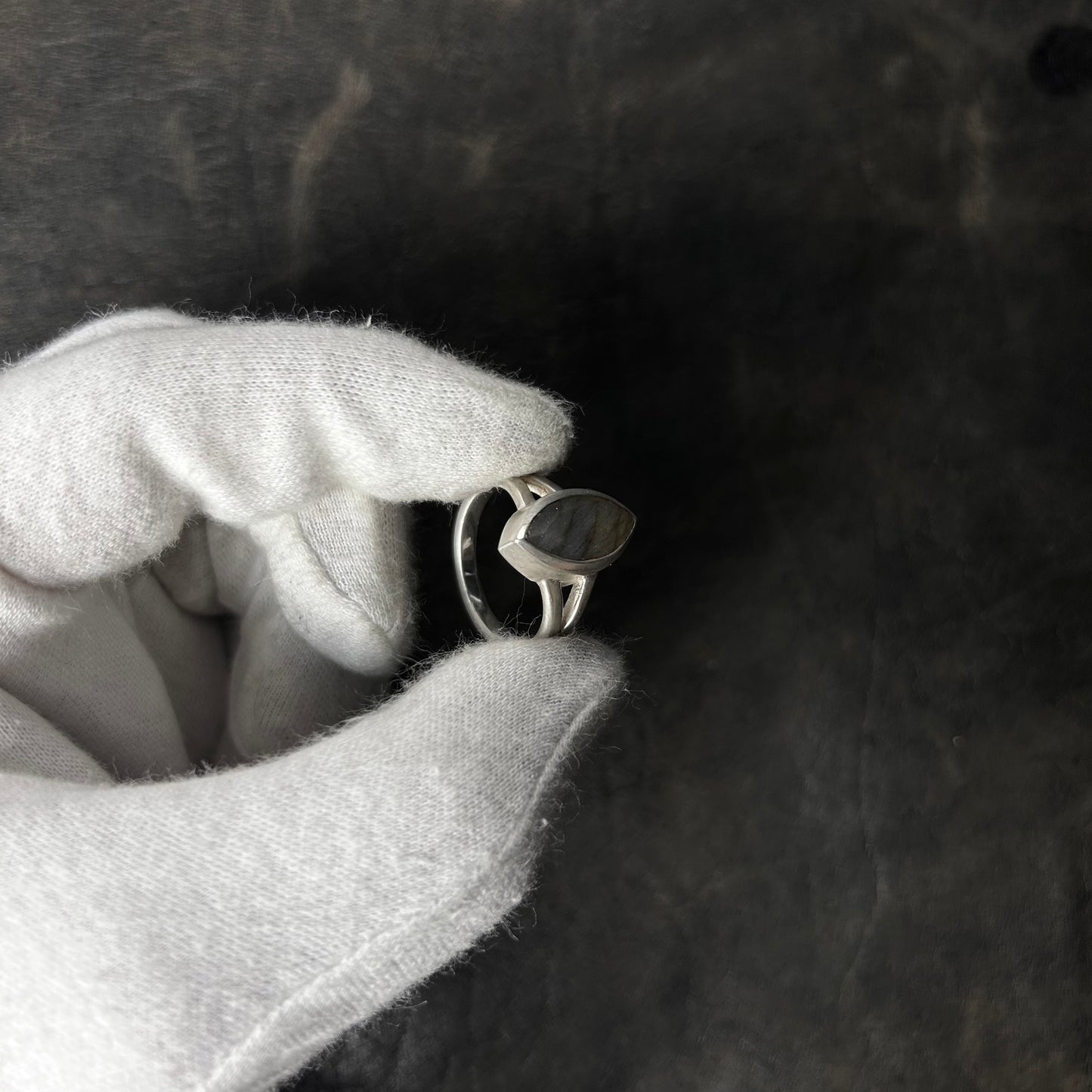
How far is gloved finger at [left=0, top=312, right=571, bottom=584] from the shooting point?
29 cm

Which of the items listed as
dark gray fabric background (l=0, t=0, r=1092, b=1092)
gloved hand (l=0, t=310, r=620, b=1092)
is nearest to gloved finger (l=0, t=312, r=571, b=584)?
gloved hand (l=0, t=310, r=620, b=1092)

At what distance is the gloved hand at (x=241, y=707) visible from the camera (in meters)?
0.24

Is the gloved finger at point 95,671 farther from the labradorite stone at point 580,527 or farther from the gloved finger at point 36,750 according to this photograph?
the labradorite stone at point 580,527

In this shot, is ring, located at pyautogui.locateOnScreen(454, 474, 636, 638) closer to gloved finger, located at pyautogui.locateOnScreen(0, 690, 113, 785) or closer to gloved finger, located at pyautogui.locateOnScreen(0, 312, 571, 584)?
gloved finger, located at pyautogui.locateOnScreen(0, 312, 571, 584)

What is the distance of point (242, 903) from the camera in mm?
243

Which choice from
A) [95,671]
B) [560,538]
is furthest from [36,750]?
[560,538]

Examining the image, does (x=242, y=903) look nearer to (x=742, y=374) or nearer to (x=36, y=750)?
(x=36, y=750)

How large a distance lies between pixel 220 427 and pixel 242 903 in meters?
0.16

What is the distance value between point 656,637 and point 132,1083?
0.27m

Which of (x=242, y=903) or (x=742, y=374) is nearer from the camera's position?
(x=242, y=903)

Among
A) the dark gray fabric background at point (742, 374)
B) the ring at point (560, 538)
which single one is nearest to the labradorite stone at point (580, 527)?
the ring at point (560, 538)

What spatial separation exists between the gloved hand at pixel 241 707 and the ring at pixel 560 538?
13 mm

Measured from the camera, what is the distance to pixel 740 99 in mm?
438

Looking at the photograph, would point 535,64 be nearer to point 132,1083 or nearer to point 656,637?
point 656,637
